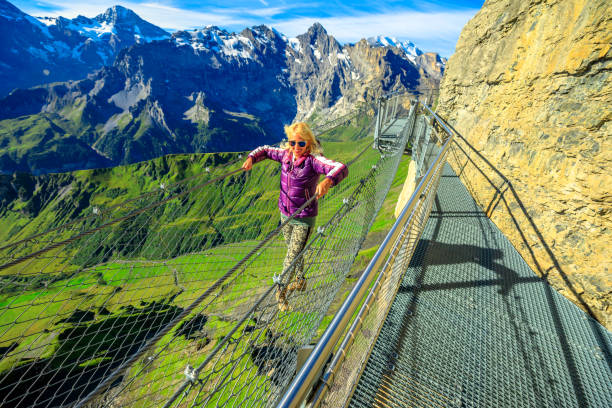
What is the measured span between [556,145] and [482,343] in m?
3.12

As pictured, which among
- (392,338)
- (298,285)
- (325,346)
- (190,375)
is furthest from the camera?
(298,285)

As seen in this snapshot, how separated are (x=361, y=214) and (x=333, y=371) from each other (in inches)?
140

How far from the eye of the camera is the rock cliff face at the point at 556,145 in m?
3.37

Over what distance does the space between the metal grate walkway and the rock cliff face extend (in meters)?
0.54

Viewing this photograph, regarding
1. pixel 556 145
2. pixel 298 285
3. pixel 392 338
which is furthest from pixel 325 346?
pixel 556 145

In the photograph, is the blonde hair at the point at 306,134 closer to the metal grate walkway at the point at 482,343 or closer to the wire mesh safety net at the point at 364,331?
the wire mesh safety net at the point at 364,331

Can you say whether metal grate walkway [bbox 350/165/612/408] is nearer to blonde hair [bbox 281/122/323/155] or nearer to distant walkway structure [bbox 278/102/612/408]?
distant walkway structure [bbox 278/102/612/408]

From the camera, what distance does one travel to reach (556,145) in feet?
12.9

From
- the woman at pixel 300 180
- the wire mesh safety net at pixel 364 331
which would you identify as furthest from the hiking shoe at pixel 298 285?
the wire mesh safety net at pixel 364 331

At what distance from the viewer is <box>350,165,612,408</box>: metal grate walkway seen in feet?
8.52

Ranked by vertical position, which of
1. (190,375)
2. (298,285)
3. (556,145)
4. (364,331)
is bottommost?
(298,285)

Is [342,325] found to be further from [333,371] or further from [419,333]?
[419,333]

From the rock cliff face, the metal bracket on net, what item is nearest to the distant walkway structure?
the rock cliff face

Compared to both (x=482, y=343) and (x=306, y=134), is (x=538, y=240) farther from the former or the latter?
(x=306, y=134)
